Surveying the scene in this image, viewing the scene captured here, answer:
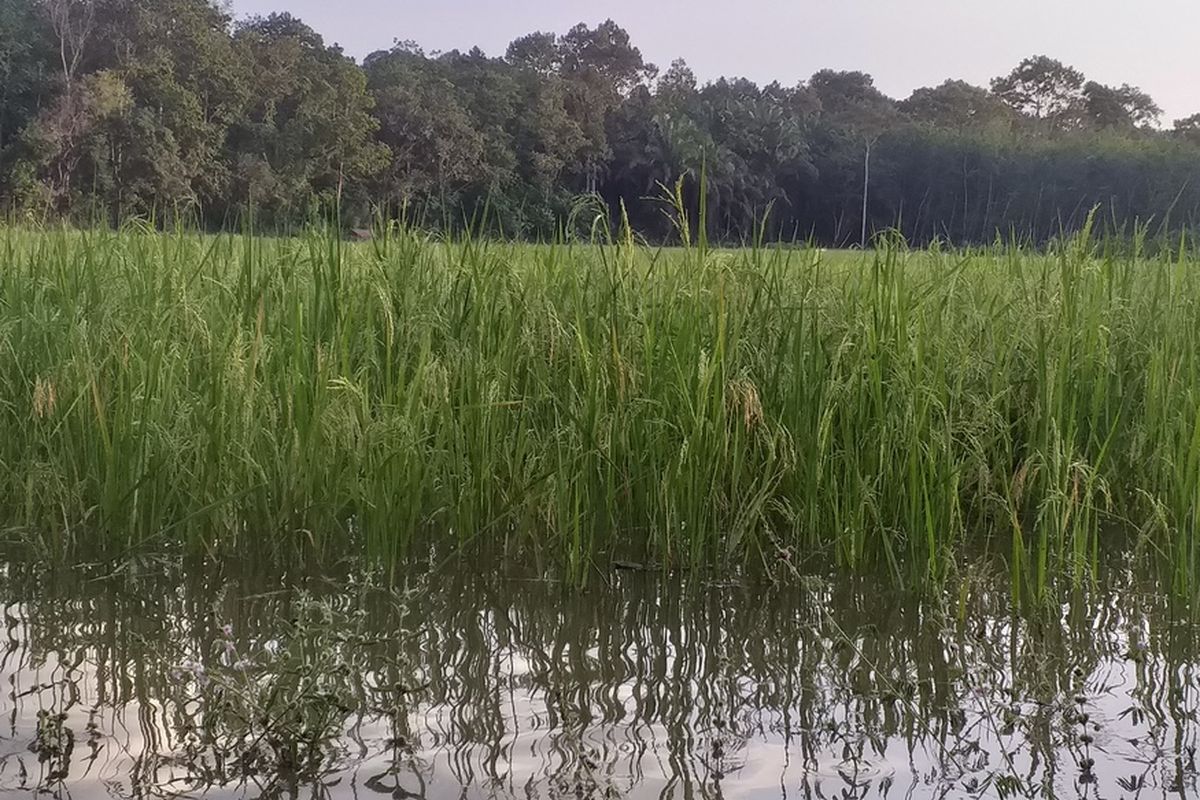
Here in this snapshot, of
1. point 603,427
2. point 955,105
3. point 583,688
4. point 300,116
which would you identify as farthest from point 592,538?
point 955,105

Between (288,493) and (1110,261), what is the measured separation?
2.38m

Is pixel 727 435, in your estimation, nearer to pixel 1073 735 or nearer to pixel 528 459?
pixel 528 459

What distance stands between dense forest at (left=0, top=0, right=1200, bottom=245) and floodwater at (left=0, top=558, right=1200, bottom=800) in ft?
81.8

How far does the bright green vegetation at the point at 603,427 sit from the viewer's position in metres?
2.33

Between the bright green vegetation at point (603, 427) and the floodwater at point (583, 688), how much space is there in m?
0.13

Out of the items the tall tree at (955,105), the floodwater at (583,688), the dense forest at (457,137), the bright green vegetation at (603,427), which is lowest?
the floodwater at (583,688)

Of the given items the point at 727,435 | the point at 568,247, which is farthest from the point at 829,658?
the point at 568,247

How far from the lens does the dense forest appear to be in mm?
29250

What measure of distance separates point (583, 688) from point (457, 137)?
34.9m

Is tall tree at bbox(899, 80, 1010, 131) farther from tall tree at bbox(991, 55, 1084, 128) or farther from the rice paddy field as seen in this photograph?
the rice paddy field

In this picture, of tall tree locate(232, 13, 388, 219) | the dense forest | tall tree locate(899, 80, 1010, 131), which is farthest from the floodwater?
tall tree locate(899, 80, 1010, 131)

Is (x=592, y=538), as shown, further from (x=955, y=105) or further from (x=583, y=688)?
(x=955, y=105)

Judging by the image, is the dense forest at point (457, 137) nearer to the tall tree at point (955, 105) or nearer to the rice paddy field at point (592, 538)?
the tall tree at point (955, 105)

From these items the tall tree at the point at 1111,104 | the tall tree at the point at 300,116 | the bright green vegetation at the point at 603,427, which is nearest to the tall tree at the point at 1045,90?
the tall tree at the point at 1111,104
